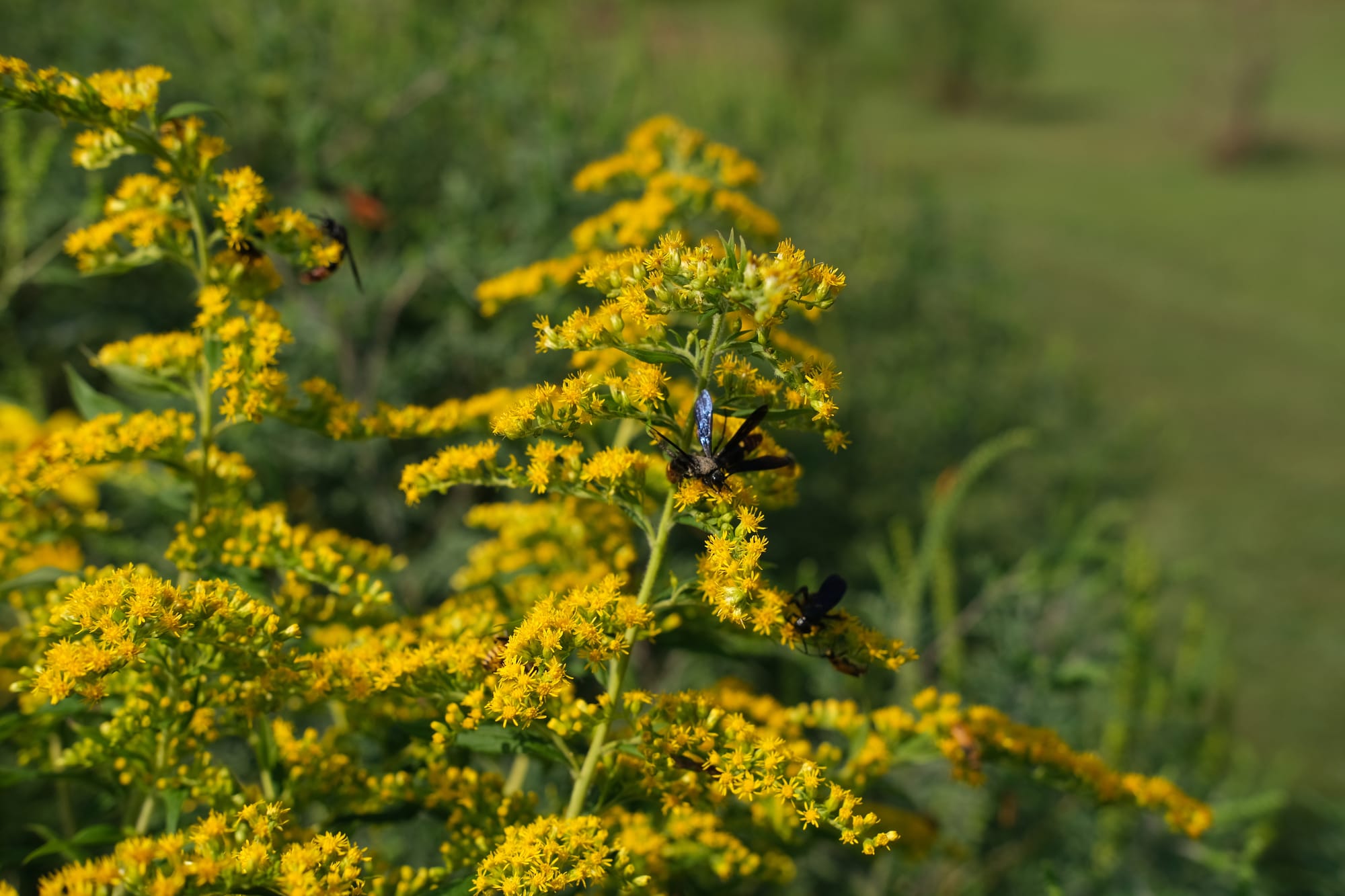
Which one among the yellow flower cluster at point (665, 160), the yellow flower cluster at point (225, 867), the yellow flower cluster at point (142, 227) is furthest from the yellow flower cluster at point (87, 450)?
the yellow flower cluster at point (665, 160)

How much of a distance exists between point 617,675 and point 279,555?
0.81m

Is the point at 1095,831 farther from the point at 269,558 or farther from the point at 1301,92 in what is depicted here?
the point at 1301,92

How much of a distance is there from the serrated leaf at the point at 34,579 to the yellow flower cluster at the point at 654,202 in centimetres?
144

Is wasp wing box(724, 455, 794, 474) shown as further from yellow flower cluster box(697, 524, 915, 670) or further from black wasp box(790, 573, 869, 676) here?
black wasp box(790, 573, 869, 676)

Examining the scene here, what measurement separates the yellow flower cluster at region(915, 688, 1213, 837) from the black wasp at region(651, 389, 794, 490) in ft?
3.04

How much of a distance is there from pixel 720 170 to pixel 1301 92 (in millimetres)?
34858

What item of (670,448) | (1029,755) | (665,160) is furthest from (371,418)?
(665,160)

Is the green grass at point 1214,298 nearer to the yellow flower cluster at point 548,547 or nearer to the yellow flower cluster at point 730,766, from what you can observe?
the yellow flower cluster at point 548,547

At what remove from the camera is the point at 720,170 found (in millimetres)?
3293

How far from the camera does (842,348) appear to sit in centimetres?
711

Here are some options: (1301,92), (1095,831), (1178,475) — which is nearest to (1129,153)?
(1301,92)

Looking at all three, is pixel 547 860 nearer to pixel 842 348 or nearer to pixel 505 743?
pixel 505 743

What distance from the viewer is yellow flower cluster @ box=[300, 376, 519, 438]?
2.06m

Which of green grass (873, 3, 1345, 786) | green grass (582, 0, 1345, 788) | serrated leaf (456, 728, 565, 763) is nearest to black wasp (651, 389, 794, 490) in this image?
serrated leaf (456, 728, 565, 763)
